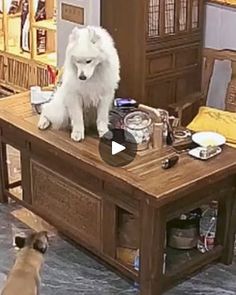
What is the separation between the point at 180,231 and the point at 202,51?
5.34ft

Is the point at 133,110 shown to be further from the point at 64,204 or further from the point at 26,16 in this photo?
the point at 26,16

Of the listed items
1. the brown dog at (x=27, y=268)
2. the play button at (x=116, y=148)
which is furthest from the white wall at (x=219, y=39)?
the brown dog at (x=27, y=268)

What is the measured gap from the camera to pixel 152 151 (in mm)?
3443

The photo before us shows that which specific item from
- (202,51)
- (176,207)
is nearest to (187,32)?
(202,51)

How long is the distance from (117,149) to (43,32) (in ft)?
8.38

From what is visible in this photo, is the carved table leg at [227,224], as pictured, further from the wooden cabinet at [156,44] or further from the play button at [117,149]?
the wooden cabinet at [156,44]

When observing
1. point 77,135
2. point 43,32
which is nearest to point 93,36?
point 77,135

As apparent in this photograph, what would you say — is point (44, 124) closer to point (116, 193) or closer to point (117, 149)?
point (117, 149)

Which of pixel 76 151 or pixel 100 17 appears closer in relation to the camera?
pixel 76 151

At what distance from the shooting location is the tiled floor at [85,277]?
345cm

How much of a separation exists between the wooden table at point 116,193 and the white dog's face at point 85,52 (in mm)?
388

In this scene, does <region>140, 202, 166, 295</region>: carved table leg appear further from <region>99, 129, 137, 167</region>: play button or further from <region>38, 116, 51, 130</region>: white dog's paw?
<region>38, 116, 51, 130</region>: white dog's paw

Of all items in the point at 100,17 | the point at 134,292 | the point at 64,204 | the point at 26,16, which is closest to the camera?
the point at 134,292

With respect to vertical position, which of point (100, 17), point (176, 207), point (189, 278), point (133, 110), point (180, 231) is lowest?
point (189, 278)
